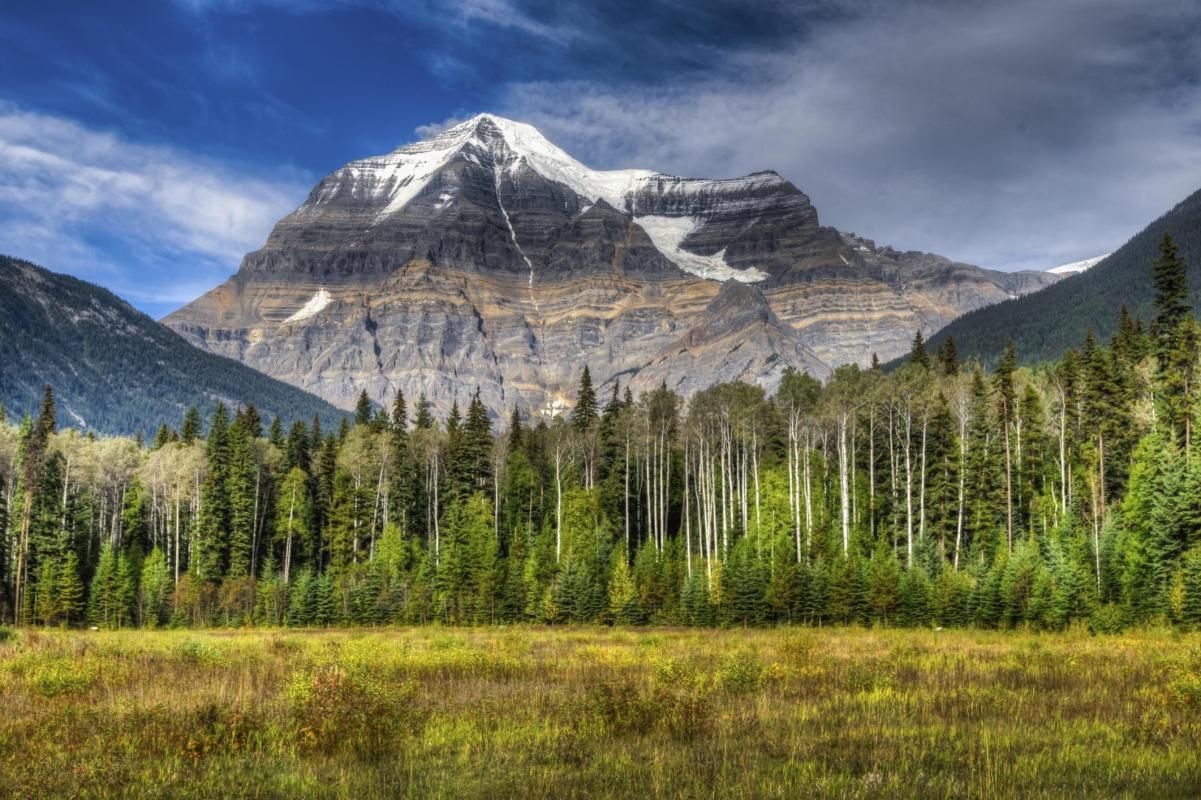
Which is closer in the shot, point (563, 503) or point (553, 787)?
point (553, 787)

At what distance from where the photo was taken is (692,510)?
78750 millimetres

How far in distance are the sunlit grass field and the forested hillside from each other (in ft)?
94.8

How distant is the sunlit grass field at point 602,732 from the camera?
32.8ft

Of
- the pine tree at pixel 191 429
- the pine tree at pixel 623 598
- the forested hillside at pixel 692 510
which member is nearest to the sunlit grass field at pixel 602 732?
the forested hillside at pixel 692 510

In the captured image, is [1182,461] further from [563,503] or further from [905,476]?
[563,503]

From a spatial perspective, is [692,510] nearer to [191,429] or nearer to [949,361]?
[949,361]

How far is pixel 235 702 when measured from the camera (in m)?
16.2

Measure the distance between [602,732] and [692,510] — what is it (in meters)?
66.3

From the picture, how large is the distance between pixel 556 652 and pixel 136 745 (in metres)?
20.6

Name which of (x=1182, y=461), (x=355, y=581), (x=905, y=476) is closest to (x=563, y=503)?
(x=355, y=581)

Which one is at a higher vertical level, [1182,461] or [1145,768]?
[1182,461]

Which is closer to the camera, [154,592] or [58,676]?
[58,676]

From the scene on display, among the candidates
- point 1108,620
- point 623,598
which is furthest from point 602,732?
point 623,598

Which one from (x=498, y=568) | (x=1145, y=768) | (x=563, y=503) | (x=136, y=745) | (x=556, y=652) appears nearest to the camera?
(x=1145, y=768)
